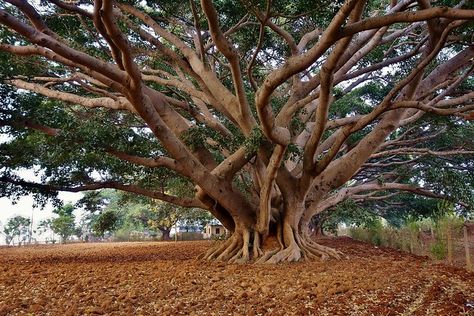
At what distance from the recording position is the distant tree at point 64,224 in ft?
83.9

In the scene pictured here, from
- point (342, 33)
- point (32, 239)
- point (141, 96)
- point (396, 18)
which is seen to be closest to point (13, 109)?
point (141, 96)

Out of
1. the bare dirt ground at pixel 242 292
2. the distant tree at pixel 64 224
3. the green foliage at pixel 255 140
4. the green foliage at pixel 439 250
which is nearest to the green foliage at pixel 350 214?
the green foliage at pixel 439 250

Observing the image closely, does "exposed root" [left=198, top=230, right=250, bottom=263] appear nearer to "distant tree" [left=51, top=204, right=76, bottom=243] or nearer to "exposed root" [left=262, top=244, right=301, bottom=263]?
"exposed root" [left=262, top=244, right=301, bottom=263]

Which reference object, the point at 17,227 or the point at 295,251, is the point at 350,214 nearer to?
the point at 295,251

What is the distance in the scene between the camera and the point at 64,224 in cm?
2570

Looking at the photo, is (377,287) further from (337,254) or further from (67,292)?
(337,254)

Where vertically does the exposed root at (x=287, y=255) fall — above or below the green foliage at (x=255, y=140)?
below

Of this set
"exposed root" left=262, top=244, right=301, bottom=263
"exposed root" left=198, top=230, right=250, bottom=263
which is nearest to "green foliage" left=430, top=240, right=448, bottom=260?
"exposed root" left=262, top=244, right=301, bottom=263

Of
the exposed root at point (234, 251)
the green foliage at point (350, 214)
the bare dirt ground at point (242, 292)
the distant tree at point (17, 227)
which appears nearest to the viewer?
the bare dirt ground at point (242, 292)

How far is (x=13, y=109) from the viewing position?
741 cm

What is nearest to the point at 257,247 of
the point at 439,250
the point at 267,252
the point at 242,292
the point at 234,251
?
the point at 267,252

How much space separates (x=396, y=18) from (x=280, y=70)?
1307mm

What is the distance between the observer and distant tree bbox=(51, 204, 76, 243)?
83.9ft

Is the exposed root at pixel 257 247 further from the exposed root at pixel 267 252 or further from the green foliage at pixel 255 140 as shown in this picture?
the green foliage at pixel 255 140
